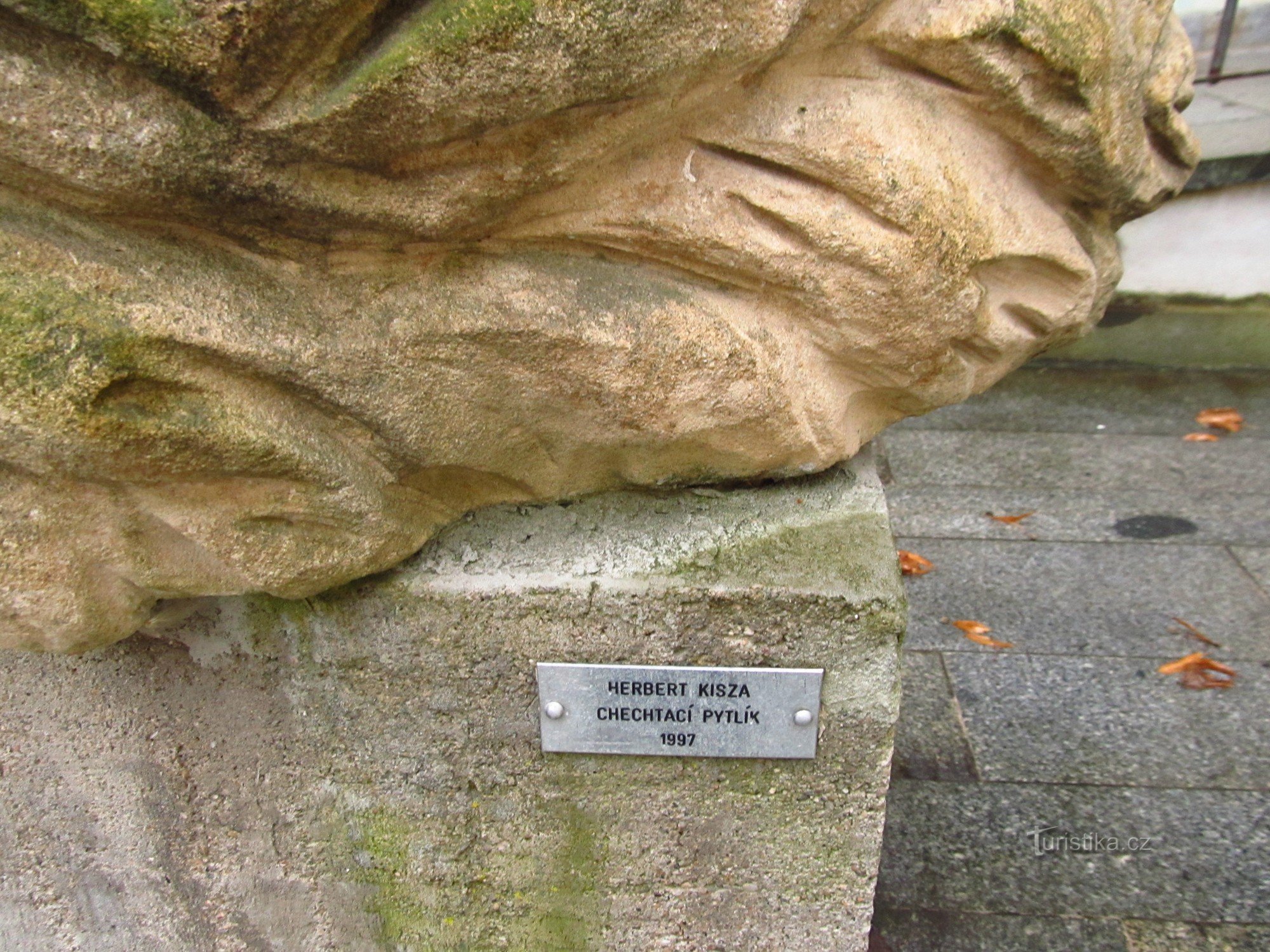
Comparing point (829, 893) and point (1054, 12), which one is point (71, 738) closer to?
point (829, 893)

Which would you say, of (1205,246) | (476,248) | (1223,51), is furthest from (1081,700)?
(1223,51)

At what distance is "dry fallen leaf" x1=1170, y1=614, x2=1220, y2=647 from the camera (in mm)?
2307

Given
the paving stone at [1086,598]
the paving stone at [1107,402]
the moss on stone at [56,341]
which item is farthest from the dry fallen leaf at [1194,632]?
the moss on stone at [56,341]

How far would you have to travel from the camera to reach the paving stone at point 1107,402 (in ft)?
11.6

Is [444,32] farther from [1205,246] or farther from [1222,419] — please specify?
[1205,246]

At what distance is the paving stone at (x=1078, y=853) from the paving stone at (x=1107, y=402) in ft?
5.78

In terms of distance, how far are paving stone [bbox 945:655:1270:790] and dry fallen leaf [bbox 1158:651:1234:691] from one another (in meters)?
0.02

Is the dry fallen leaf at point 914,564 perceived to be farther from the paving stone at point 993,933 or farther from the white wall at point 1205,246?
the white wall at point 1205,246

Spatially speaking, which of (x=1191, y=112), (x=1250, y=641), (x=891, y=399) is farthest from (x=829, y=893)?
(x=1191, y=112)

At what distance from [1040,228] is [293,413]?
0.89 m

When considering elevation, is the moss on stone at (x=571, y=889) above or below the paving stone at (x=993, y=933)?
above

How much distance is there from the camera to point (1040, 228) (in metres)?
1.19

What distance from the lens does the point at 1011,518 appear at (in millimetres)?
2861

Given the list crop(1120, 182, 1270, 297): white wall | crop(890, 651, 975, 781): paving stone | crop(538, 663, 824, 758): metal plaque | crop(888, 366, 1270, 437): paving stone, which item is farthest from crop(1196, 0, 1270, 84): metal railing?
crop(538, 663, 824, 758): metal plaque
